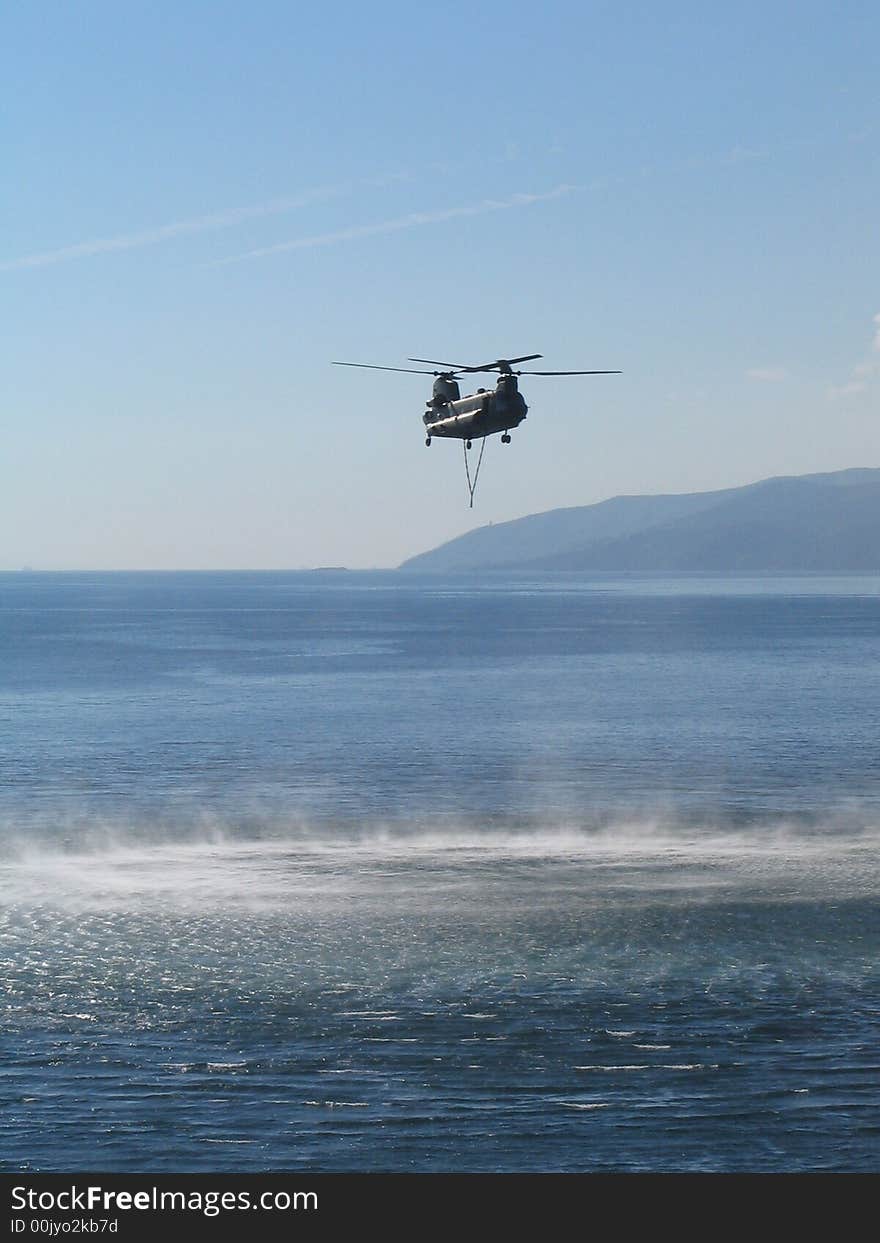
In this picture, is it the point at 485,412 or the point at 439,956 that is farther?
the point at 485,412

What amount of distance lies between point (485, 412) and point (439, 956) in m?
24.8

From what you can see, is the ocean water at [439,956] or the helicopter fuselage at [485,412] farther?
the helicopter fuselage at [485,412]

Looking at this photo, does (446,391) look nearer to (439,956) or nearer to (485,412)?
(485,412)

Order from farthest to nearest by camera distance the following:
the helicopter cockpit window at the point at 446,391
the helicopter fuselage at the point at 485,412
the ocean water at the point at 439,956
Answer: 1. the helicopter cockpit window at the point at 446,391
2. the helicopter fuselage at the point at 485,412
3. the ocean water at the point at 439,956

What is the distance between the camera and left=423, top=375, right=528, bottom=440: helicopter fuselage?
63562mm

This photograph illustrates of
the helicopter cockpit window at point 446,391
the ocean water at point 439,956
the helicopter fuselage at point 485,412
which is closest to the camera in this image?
the ocean water at point 439,956

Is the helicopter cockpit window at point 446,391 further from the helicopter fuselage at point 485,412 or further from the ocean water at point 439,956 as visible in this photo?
the ocean water at point 439,956

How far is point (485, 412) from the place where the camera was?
64250 mm

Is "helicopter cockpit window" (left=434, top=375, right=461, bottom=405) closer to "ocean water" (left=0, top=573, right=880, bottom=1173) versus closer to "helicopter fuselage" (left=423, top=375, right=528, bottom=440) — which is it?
"helicopter fuselage" (left=423, top=375, right=528, bottom=440)

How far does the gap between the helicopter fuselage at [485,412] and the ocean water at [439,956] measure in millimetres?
22923

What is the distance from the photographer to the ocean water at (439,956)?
41.0 metres

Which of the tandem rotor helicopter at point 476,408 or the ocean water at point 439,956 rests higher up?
the tandem rotor helicopter at point 476,408

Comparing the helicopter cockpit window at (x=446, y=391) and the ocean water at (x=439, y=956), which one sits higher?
the helicopter cockpit window at (x=446, y=391)

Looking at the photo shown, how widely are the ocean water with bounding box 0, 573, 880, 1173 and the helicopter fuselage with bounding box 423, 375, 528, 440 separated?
22.9m
